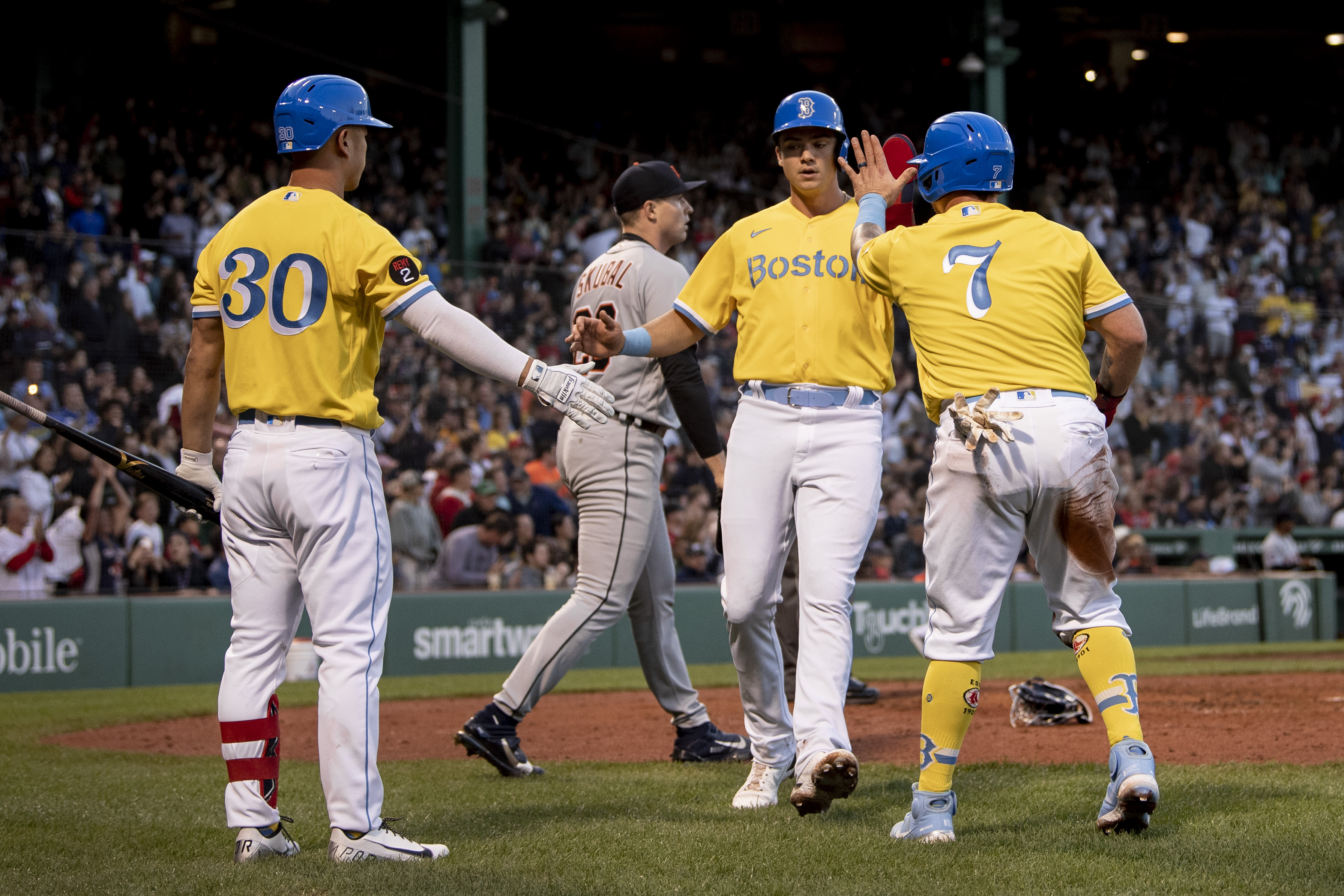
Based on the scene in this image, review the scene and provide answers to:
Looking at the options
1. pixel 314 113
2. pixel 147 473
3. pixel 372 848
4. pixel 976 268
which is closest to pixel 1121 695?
pixel 976 268

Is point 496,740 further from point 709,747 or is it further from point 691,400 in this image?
point 691,400

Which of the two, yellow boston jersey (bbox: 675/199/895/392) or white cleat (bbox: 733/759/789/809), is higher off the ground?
yellow boston jersey (bbox: 675/199/895/392)

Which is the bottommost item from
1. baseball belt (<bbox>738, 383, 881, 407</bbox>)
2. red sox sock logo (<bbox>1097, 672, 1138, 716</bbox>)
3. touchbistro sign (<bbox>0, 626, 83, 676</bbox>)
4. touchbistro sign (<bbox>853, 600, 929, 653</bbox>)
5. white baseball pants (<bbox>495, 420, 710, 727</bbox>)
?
touchbistro sign (<bbox>853, 600, 929, 653</bbox>)

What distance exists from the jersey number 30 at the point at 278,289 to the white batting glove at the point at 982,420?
1.84m

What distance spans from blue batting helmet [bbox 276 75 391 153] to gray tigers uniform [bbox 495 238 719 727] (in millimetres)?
1658

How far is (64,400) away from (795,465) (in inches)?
304

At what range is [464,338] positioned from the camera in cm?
392

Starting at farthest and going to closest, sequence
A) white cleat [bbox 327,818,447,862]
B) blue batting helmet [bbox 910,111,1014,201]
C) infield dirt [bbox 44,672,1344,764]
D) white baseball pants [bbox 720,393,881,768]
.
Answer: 1. infield dirt [bbox 44,672,1344,764]
2. white baseball pants [bbox 720,393,881,768]
3. blue batting helmet [bbox 910,111,1014,201]
4. white cleat [bbox 327,818,447,862]

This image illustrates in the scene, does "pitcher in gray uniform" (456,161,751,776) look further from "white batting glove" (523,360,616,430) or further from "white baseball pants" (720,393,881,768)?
"white batting glove" (523,360,616,430)

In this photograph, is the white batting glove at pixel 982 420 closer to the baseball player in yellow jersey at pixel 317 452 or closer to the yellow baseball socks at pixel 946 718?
the yellow baseball socks at pixel 946 718

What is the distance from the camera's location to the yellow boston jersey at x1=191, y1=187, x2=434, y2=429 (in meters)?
3.90

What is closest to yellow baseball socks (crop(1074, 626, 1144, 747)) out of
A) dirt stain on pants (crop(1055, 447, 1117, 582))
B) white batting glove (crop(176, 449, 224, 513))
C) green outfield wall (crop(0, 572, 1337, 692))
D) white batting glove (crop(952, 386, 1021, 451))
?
dirt stain on pants (crop(1055, 447, 1117, 582))

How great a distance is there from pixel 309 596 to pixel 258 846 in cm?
72

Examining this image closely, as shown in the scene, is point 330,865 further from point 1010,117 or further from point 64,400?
A: point 1010,117
